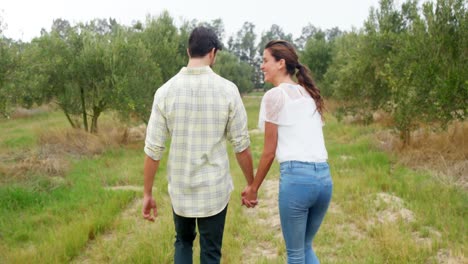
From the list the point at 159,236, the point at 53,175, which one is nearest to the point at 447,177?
the point at 159,236

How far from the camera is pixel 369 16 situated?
14.6m

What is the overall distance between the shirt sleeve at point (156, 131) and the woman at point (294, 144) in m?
0.74

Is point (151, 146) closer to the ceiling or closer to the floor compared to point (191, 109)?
closer to the floor

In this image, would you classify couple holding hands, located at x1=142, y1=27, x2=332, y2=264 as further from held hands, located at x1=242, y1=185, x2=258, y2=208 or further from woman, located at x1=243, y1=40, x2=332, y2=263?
held hands, located at x1=242, y1=185, x2=258, y2=208

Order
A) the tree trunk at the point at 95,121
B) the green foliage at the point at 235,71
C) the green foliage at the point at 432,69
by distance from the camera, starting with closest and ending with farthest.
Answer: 1. the green foliage at the point at 432,69
2. the tree trunk at the point at 95,121
3. the green foliage at the point at 235,71

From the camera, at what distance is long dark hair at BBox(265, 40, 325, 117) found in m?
2.96

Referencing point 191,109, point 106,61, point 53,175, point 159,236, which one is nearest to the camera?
point 191,109

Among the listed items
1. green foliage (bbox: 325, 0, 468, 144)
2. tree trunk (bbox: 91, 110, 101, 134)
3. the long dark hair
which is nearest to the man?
the long dark hair

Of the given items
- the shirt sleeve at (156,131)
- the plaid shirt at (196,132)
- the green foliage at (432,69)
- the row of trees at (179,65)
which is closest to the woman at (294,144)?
the plaid shirt at (196,132)

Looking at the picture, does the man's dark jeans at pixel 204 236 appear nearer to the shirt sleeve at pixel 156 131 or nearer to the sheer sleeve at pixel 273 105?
the shirt sleeve at pixel 156 131

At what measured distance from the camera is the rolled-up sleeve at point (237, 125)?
2.95 metres

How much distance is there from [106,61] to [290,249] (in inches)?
500

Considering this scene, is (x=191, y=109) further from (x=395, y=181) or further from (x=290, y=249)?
(x=395, y=181)

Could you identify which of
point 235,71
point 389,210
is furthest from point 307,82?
point 235,71
